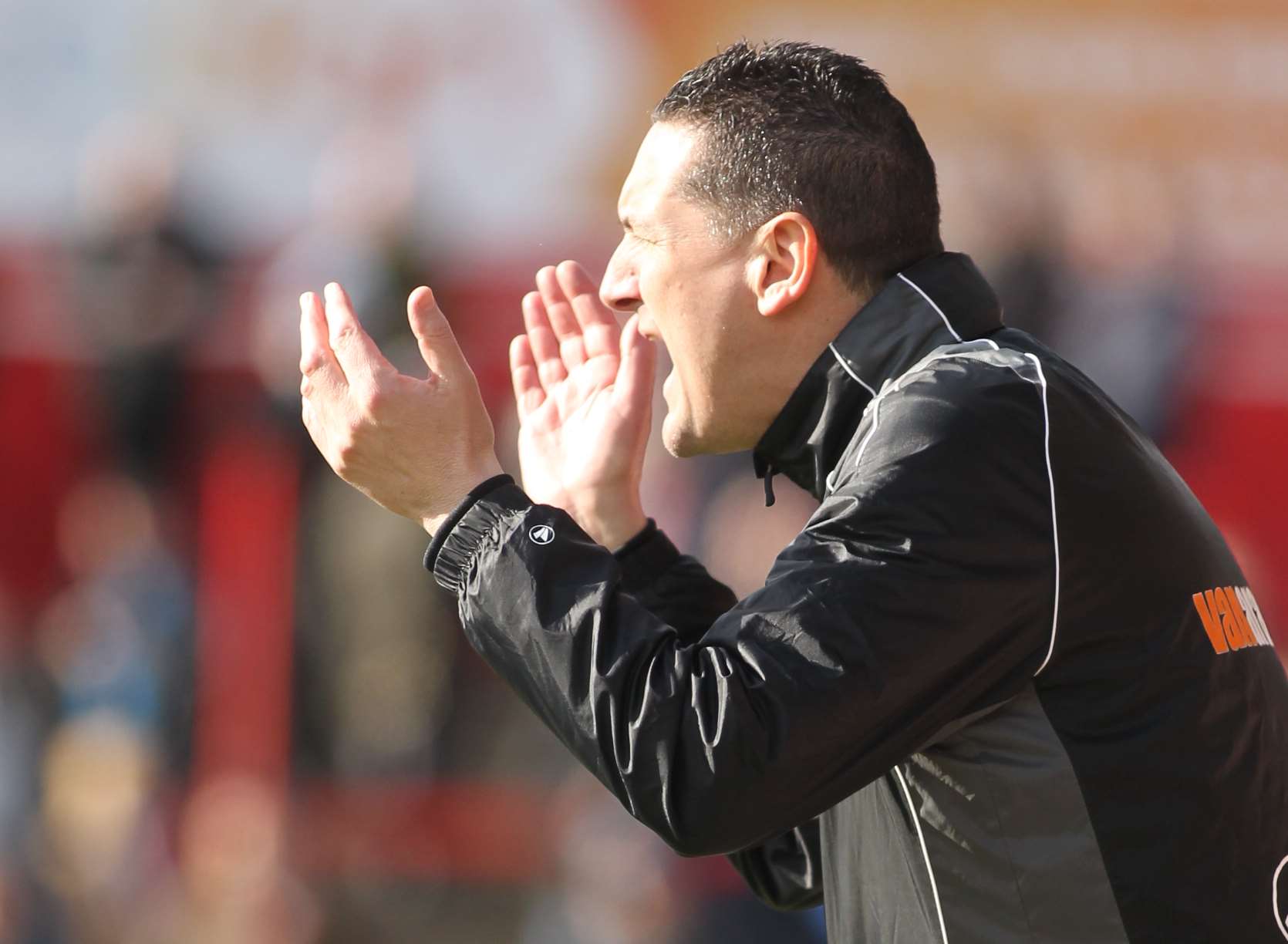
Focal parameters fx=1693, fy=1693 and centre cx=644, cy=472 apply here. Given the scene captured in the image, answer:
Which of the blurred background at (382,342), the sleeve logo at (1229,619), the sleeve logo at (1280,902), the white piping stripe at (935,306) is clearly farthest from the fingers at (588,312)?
the blurred background at (382,342)

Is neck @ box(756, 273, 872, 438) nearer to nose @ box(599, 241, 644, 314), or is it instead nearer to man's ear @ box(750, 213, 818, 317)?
man's ear @ box(750, 213, 818, 317)

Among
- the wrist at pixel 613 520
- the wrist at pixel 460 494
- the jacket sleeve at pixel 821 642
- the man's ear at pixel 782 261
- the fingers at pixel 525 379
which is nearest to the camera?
the jacket sleeve at pixel 821 642

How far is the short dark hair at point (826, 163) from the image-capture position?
2066 millimetres

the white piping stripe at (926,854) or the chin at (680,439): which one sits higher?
the chin at (680,439)

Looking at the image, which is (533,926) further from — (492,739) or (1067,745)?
(1067,745)

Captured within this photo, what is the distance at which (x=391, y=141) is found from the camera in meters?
5.98

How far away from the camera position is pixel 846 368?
1.97 metres

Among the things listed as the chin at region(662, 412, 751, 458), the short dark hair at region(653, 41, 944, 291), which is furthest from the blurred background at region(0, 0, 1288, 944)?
the short dark hair at region(653, 41, 944, 291)

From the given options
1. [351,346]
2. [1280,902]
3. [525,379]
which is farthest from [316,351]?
[1280,902]

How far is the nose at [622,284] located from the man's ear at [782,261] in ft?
0.61

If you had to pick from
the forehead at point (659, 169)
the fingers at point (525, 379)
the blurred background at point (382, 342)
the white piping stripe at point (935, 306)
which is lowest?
the blurred background at point (382, 342)

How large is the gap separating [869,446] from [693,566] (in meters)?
0.73

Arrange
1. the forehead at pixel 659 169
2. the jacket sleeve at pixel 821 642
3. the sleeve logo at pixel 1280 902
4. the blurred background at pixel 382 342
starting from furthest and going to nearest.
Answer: the blurred background at pixel 382 342 < the forehead at pixel 659 169 < the sleeve logo at pixel 1280 902 < the jacket sleeve at pixel 821 642

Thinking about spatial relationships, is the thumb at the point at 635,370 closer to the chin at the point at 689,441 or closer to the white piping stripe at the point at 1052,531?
the chin at the point at 689,441
